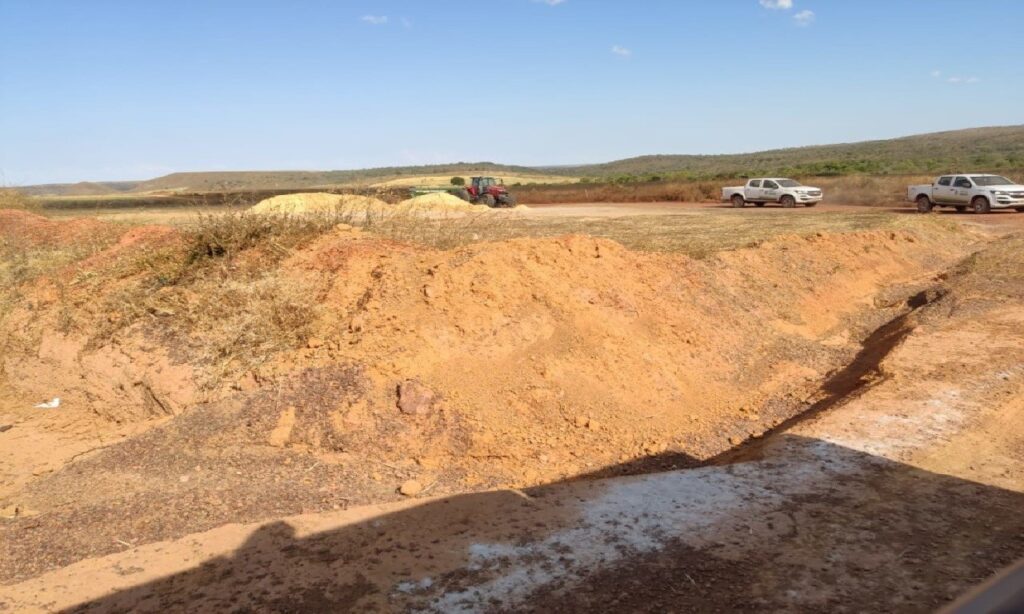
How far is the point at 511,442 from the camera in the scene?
6090mm

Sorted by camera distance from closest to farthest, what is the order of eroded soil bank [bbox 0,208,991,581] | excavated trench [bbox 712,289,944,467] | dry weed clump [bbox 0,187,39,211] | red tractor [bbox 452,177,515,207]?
eroded soil bank [bbox 0,208,991,581] < excavated trench [bbox 712,289,944,467] < dry weed clump [bbox 0,187,39,211] < red tractor [bbox 452,177,515,207]

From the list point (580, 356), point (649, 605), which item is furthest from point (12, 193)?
point (649, 605)

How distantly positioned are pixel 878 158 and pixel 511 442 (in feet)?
298

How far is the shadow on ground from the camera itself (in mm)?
3641

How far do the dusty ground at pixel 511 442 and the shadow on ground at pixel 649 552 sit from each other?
0.06 feet

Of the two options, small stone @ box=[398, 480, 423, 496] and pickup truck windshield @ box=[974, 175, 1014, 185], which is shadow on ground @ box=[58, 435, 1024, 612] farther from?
pickup truck windshield @ box=[974, 175, 1014, 185]

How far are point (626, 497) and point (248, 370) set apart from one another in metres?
3.76

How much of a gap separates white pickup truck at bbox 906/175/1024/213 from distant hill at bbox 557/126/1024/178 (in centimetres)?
3403

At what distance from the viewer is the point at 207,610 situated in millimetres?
3705

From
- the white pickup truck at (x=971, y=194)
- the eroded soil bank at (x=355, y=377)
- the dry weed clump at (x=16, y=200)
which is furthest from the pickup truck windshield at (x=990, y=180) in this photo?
the dry weed clump at (x=16, y=200)

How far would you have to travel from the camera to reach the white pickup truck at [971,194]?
82.5ft

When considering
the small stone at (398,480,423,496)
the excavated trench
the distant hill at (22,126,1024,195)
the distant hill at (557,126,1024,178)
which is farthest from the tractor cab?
the distant hill at (557,126,1024,178)

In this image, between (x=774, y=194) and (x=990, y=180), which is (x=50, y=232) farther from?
(x=990, y=180)

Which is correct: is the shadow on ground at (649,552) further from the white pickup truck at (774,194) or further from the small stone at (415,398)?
the white pickup truck at (774,194)
